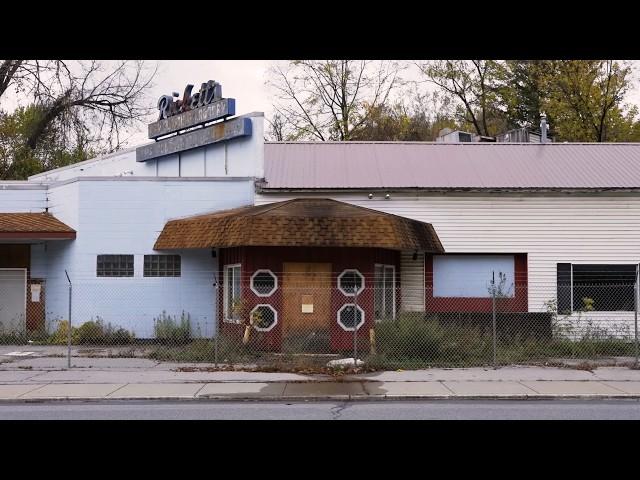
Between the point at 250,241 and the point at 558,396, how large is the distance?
8171 millimetres

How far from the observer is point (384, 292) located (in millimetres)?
20281

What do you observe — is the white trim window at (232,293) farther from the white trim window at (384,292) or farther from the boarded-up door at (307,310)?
the white trim window at (384,292)

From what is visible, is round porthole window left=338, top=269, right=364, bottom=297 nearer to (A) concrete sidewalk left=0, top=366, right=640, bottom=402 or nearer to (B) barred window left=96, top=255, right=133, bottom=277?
(A) concrete sidewalk left=0, top=366, right=640, bottom=402

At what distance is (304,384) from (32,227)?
35.6 ft

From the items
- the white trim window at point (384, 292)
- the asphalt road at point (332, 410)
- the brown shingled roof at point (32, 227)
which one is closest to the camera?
the asphalt road at point (332, 410)

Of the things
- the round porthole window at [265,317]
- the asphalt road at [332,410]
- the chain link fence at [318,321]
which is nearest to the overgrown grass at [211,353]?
the chain link fence at [318,321]

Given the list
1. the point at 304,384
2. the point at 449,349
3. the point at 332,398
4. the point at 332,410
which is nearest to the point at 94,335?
the point at 304,384

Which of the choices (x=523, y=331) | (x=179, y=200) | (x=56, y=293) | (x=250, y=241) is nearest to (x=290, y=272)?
(x=250, y=241)

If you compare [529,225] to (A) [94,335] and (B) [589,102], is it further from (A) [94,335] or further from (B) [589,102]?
(B) [589,102]

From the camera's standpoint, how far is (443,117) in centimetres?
4959

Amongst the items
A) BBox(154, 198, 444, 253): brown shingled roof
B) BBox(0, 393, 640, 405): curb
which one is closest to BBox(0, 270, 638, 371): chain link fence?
BBox(154, 198, 444, 253): brown shingled roof

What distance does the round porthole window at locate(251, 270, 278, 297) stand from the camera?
19031 mm

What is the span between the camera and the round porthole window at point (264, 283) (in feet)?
62.4

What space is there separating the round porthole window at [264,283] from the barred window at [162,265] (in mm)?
3673
